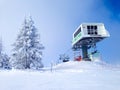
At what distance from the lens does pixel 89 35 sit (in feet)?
181

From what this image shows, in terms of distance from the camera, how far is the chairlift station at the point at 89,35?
55.3 metres

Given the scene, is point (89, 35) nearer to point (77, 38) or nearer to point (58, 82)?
point (77, 38)

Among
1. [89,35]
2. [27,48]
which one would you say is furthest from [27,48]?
[89,35]

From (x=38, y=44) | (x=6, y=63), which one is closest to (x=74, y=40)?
(x=6, y=63)

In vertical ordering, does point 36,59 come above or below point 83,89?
above

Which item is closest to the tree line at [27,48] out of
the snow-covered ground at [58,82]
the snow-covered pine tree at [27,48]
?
the snow-covered pine tree at [27,48]

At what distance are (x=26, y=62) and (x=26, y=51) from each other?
6.34 ft

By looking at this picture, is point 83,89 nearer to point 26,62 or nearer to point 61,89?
point 61,89

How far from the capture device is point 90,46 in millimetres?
58750

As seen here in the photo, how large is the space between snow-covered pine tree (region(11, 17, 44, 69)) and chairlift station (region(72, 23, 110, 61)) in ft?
58.2

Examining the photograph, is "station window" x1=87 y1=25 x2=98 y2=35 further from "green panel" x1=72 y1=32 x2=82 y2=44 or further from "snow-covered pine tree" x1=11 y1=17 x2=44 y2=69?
"snow-covered pine tree" x1=11 y1=17 x2=44 y2=69

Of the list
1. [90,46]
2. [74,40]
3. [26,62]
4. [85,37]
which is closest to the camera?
[26,62]

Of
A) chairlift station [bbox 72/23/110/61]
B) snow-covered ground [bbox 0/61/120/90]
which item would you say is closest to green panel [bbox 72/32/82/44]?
chairlift station [bbox 72/23/110/61]

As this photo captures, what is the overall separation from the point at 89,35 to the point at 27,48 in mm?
21147
